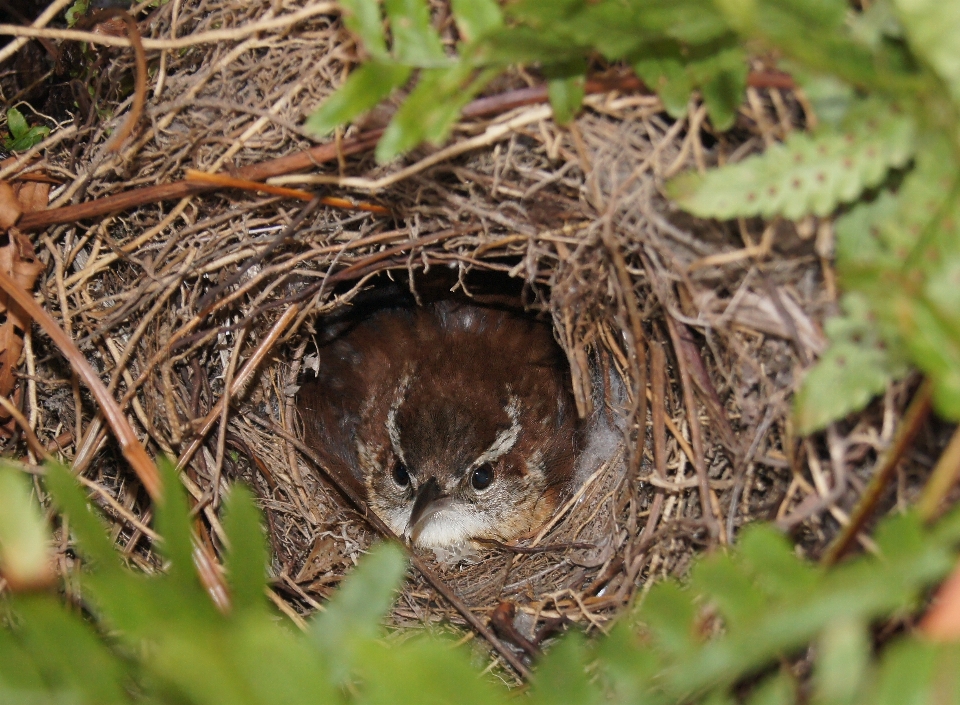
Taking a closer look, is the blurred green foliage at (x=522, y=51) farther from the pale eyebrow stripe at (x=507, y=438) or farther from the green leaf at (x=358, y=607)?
the pale eyebrow stripe at (x=507, y=438)

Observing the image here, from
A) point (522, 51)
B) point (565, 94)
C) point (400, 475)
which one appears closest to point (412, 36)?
point (522, 51)

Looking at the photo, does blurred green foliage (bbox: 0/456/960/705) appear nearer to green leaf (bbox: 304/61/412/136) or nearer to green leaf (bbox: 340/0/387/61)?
green leaf (bbox: 304/61/412/136)

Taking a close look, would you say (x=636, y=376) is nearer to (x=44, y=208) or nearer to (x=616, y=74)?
(x=616, y=74)

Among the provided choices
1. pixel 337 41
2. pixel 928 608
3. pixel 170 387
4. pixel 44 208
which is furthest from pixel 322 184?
pixel 928 608

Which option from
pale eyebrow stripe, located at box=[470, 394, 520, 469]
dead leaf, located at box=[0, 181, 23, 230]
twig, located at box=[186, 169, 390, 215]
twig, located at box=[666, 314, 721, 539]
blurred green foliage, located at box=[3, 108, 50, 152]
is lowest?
pale eyebrow stripe, located at box=[470, 394, 520, 469]

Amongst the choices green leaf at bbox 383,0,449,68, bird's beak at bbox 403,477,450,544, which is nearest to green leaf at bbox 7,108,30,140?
green leaf at bbox 383,0,449,68

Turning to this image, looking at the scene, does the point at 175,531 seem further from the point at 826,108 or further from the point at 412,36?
the point at 826,108

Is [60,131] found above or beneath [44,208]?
above
